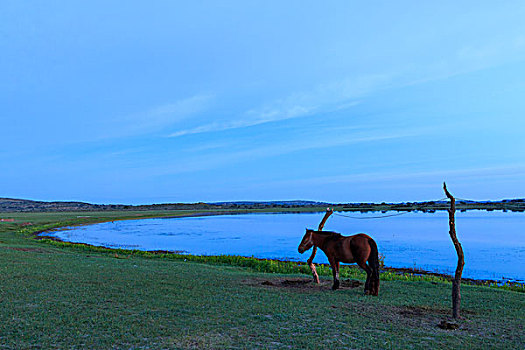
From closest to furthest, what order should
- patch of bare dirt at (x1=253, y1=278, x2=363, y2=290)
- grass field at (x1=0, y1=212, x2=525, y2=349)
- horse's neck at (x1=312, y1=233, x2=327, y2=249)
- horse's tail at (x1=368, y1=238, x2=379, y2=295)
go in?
1. grass field at (x1=0, y1=212, x2=525, y2=349)
2. horse's tail at (x1=368, y1=238, x2=379, y2=295)
3. horse's neck at (x1=312, y1=233, x2=327, y2=249)
4. patch of bare dirt at (x1=253, y1=278, x2=363, y2=290)

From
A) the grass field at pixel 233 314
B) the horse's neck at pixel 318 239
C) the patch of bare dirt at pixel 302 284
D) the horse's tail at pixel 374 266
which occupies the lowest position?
the patch of bare dirt at pixel 302 284

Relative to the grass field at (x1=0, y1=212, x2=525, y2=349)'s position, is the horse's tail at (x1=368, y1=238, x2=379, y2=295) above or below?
above

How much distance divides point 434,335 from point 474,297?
574 cm

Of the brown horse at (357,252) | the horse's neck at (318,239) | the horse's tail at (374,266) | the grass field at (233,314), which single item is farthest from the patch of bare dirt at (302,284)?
the horse's tail at (374,266)

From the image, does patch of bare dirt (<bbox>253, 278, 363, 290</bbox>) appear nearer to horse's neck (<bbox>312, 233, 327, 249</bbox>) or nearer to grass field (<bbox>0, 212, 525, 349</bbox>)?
grass field (<bbox>0, 212, 525, 349</bbox>)

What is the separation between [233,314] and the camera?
9.85 m

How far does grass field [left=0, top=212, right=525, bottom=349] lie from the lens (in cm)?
791

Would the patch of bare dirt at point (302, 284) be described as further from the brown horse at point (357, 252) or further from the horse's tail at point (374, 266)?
the horse's tail at point (374, 266)

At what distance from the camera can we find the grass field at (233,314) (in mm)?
7910

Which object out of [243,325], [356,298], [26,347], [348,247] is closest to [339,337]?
[243,325]

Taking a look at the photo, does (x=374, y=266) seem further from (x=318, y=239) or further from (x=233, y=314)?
(x=233, y=314)

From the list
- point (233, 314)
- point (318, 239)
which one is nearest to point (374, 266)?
point (318, 239)

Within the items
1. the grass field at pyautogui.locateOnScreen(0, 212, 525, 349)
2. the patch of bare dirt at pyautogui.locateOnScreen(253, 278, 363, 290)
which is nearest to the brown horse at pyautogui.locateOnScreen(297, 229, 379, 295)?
the grass field at pyautogui.locateOnScreen(0, 212, 525, 349)

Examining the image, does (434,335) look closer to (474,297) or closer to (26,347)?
(474,297)
